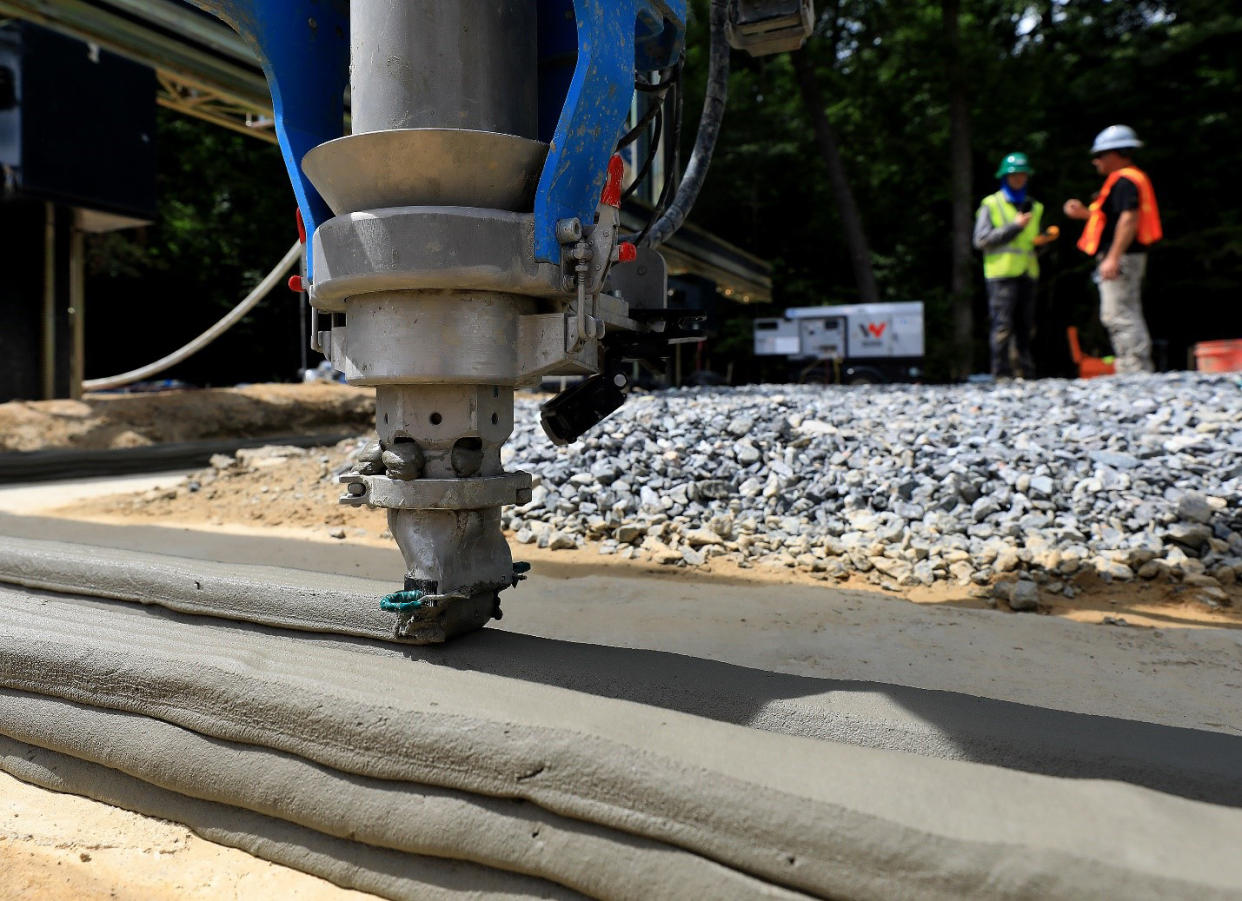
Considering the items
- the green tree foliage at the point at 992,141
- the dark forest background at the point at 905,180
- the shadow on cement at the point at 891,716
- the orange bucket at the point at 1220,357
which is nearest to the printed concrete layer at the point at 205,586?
the shadow on cement at the point at 891,716

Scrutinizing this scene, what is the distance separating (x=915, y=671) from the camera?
2.39m

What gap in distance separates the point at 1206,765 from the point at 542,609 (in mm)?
2156

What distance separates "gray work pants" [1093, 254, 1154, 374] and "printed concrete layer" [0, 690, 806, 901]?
8358 mm

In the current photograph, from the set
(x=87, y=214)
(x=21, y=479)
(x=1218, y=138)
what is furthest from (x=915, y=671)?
(x=1218, y=138)

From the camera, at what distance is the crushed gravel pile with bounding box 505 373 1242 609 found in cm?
376

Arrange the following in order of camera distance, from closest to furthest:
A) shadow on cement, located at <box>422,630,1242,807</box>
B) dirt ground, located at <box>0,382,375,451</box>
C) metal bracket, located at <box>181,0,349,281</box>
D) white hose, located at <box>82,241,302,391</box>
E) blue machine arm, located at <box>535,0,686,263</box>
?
shadow on cement, located at <box>422,630,1242,807</box>, blue machine arm, located at <box>535,0,686,263</box>, metal bracket, located at <box>181,0,349,281</box>, white hose, located at <box>82,241,302,391</box>, dirt ground, located at <box>0,382,375,451</box>

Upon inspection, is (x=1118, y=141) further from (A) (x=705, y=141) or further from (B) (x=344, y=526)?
(B) (x=344, y=526)

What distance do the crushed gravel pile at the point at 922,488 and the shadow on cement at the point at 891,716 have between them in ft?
6.47

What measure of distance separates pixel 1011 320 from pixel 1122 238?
1.46 m

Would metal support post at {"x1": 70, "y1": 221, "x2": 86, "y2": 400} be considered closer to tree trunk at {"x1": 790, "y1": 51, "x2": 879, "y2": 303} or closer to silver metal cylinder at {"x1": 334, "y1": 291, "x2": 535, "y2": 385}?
silver metal cylinder at {"x1": 334, "y1": 291, "x2": 535, "y2": 385}

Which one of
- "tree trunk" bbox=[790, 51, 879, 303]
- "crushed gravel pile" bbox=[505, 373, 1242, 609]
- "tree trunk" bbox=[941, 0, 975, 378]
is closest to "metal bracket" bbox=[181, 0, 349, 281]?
"crushed gravel pile" bbox=[505, 373, 1242, 609]

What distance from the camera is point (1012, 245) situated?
Answer: 8.87 metres

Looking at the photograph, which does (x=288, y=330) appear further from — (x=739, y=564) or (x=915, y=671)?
(x=915, y=671)

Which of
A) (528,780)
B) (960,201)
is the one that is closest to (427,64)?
(528,780)
